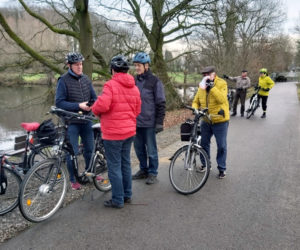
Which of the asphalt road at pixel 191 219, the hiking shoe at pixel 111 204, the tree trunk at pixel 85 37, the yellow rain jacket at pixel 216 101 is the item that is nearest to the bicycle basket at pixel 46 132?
the asphalt road at pixel 191 219

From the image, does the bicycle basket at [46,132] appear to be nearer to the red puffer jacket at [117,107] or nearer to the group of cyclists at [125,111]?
the group of cyclists at [125,111]

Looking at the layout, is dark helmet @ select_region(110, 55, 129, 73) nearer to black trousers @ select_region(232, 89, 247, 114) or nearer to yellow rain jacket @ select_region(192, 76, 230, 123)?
yellow rain jacket @ select_region(192, 76, 230, 123)

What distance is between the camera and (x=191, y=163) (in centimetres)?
434

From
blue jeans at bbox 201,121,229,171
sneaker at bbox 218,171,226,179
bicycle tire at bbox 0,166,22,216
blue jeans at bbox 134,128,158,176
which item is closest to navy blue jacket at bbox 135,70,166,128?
blue jeans at bbox 134,128,158,176

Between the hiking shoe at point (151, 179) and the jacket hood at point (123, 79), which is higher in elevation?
the jacket hood at point (123, 79)

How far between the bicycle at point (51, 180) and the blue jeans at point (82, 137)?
0.73 ft

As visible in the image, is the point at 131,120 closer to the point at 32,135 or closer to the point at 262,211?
the point at 32,135

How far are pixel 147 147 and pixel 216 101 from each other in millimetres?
1340

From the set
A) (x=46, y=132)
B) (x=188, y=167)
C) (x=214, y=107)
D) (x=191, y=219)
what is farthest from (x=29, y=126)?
(x=214, y=107)

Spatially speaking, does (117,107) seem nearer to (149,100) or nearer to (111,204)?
(149,100)

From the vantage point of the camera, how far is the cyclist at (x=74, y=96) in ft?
12.8

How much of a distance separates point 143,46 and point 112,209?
34.8 feet

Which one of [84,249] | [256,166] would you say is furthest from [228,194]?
[84,249]

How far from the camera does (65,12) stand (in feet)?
36.5
